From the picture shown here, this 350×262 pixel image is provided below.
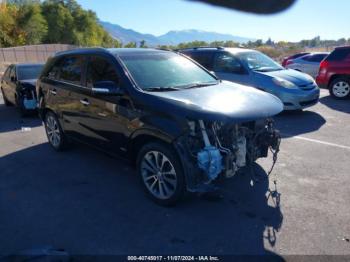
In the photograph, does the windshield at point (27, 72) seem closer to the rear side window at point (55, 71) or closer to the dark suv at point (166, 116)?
the rear side window at point (55, 71)

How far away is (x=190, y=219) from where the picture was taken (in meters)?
3.73

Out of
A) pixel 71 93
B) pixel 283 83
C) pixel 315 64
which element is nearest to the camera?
pixel 71 93

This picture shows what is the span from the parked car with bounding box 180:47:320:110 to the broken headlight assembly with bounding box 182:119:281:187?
13.6 ft

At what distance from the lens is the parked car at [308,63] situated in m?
15.0

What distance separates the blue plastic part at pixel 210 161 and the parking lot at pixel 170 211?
52cm

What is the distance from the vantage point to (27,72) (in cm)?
971

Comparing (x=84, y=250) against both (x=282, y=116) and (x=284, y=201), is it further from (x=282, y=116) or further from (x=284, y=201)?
(x=282, y=116)

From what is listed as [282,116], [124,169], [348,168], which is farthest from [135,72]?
[282,116]

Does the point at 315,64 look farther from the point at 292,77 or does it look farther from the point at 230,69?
the point at 230,69

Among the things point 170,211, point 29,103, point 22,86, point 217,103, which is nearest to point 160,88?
point 217,103

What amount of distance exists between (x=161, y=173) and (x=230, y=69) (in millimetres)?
5332

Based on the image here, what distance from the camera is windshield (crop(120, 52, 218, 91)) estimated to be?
435cm

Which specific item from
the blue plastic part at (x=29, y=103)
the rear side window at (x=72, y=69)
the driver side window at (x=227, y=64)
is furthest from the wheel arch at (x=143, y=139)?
the blue plastic part at (x=29, y=103)

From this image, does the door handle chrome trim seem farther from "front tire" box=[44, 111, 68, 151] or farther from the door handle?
"front tire" box=[44, 111, 68, 151]
